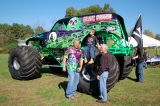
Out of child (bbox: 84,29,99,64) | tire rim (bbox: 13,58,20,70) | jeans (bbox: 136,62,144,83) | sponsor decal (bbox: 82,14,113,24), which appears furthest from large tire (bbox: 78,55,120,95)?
tire rim (bbox: 13,58,20,70)

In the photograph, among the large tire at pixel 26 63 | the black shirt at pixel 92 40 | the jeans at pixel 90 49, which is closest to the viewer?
the jeans at pixel 90 49

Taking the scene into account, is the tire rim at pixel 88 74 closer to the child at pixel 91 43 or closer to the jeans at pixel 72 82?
the child at pixel 91 43

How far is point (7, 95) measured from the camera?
27.3ft

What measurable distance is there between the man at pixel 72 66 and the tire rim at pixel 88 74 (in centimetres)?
62

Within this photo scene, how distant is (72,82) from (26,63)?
305 cm

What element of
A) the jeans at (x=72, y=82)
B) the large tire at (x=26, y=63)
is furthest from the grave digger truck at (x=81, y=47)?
the jeans at (x=72, y=82)

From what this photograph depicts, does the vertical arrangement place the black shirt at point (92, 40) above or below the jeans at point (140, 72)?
above

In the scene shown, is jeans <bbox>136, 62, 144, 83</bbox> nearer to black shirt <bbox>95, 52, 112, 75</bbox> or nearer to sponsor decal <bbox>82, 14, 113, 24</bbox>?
sponsor decal <bbox>82, 14, 113, 24</bbox>

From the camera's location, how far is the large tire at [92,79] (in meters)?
8.09

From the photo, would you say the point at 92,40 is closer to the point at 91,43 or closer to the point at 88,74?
the point at 91,43

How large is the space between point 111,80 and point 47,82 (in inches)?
136

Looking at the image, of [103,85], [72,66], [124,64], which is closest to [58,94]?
[72,66]

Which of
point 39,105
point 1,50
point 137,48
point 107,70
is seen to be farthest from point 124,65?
point 1,50

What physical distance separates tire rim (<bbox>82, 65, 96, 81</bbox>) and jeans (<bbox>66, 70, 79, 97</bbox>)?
588 mm
